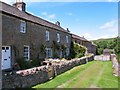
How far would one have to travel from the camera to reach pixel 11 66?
68.5ft

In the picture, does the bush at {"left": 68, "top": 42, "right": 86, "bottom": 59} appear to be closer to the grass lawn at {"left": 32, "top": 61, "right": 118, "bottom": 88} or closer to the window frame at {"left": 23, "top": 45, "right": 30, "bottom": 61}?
the window frame at {"left": 23, "top": 45, "right": 30, "bottom": 61}

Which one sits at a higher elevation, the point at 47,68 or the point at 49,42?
the point at 49,42

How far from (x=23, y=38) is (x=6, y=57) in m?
3.83

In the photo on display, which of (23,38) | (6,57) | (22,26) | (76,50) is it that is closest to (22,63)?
(6,57)

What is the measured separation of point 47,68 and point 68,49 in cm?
2599

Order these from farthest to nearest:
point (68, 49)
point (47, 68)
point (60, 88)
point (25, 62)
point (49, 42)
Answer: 1. point (68, 49)
2. point (49, 42)
3. point (25, 62)
4. point (47, 68)
5. point (60, 88)

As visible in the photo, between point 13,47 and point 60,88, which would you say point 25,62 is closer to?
point 13,47

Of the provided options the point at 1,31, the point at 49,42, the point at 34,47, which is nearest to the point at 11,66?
the point at 1,31

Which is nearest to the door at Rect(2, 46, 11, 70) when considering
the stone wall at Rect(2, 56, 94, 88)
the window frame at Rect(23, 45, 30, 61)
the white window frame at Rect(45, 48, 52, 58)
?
the window frame at Rect(23, 45, 30, 61)

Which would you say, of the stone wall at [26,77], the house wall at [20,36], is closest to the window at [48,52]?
the house wall at [20,36]

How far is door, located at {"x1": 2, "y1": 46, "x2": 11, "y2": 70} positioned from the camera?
19.8 m

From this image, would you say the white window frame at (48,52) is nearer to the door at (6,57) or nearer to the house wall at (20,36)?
the house wall at (20,36)

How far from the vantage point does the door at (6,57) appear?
1982 cm

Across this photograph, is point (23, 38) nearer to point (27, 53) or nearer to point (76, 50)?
point (27, 53)
